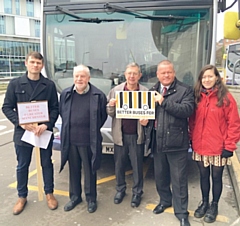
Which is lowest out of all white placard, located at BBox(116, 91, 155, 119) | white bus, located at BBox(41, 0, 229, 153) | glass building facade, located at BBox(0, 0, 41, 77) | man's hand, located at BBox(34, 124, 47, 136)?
man's hand, located at BBox(34, 124, 47, 136)

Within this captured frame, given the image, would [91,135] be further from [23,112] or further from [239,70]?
[239,70]

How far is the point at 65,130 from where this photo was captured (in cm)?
341

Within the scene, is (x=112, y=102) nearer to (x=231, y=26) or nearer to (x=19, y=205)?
(x=19, y=205)

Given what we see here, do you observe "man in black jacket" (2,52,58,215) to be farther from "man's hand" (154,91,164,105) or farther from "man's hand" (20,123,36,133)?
"man's hand" (154,91,164,105)

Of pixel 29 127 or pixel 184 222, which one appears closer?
pixel 184 222

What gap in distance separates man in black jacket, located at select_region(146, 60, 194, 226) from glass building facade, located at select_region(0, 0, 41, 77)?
35934mm

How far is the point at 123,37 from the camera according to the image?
13.8 feet

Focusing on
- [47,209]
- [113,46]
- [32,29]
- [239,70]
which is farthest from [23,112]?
[32,29]

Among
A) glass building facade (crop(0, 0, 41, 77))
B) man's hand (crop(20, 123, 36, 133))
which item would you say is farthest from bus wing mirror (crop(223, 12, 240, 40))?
glass building facade (crop(0, 0, 41, 77))

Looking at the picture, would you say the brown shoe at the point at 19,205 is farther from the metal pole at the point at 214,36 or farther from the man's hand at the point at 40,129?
the metal pole at the point at 214,36

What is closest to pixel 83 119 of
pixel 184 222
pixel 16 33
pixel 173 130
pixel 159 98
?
pixel 159 98

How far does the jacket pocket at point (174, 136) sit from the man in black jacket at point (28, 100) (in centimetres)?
145

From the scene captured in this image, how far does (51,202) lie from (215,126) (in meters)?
2.25

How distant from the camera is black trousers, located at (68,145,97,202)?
11.5ft
